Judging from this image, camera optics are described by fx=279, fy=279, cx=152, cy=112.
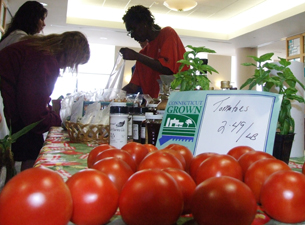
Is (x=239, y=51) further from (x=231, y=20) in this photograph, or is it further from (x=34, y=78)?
(x=34, y=78)

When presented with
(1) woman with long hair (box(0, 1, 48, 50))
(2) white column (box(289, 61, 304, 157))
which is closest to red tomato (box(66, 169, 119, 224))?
(2) white column (box(289, 61, 304, 157))

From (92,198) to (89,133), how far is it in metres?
0.82

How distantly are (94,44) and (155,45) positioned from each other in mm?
7051

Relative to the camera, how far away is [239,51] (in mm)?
8078

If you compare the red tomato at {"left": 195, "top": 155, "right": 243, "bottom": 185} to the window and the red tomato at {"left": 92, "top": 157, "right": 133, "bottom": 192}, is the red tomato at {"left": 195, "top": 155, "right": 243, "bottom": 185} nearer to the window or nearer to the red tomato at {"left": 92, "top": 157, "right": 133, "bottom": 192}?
the red tomato at {"left": 92, "top": 157, "right": 133, "bottom": 192}

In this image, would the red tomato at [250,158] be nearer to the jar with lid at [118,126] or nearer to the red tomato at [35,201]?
the red tomato at [35,201]

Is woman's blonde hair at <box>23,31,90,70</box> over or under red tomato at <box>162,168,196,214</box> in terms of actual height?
over

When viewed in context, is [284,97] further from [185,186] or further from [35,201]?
[35,201]

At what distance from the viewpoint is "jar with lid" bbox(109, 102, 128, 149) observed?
0.82 metres

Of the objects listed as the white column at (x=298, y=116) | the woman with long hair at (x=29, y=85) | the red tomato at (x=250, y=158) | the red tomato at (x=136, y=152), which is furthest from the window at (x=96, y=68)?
the red tomato at (x=250, y=158)

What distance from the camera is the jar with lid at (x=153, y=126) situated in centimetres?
85

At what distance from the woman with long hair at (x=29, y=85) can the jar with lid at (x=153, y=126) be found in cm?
81

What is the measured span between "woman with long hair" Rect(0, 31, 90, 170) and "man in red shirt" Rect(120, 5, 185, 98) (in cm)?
52

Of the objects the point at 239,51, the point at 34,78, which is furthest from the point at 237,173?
the point at 239,51
